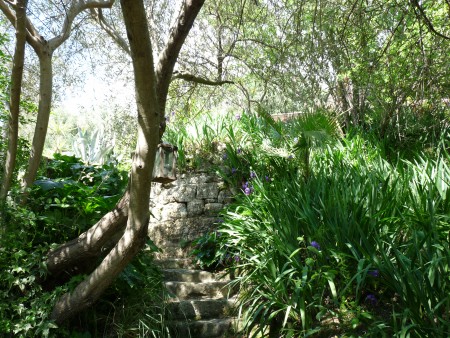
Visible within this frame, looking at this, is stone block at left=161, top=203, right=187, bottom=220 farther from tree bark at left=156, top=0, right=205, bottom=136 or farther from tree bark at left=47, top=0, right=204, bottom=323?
tree bark at left=156, top=0, right=205, bottom=136

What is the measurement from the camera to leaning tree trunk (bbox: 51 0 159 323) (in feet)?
9.25

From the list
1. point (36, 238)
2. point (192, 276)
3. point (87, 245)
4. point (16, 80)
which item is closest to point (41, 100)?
point (16, 80)

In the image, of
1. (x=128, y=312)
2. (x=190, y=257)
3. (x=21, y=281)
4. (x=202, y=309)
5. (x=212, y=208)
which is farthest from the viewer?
(x=212, y=208)

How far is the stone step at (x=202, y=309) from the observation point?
5086 millimetres

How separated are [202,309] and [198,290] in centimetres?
45

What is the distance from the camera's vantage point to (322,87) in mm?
8172

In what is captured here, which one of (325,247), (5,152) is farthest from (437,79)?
(5,152)

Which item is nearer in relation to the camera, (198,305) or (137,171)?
(137,171)

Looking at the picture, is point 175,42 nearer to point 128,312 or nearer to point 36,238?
point 36,238

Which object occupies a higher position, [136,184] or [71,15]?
[71,15]

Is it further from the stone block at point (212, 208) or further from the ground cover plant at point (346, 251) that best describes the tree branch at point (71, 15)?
the stone block at point (212, 208)

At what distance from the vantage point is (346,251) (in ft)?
13.3

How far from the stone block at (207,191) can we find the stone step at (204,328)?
2.66 m

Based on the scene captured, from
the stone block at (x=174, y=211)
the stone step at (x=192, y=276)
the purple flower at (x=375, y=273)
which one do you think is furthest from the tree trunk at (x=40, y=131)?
the stone block at (x=174, y=211)
